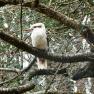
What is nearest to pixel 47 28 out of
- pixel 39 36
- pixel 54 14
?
pixel 39 36

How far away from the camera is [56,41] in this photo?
211 inches

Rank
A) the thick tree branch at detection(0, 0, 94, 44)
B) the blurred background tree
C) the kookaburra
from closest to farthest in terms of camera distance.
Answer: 1. the thick tree branch at detection(0, 0, 94, 44)
2. the blurred background tree
3. the kookaburra

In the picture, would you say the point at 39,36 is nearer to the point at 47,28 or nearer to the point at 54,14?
the point at 47,28

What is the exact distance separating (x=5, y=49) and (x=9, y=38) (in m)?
2.30

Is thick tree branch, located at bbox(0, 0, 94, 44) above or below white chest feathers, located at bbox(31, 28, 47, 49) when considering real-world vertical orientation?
above

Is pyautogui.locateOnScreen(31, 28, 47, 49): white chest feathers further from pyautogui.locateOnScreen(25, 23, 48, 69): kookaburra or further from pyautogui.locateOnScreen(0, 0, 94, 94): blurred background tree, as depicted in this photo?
pyautogui.locateOnScreen(0, 0, 94, 94): blurred background tree

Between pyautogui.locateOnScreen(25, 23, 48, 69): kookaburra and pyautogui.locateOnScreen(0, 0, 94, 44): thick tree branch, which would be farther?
pyautogui.locateOnScreen(25, 23, 48, 69): kookaburra

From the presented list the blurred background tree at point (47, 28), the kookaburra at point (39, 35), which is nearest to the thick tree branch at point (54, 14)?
the blurred background tree at point (47, 28)

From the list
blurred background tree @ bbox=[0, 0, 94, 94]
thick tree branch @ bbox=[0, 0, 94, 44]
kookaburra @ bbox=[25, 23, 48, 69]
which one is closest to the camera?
thick tree branch @ bbox=[0, 0, 94, 44]

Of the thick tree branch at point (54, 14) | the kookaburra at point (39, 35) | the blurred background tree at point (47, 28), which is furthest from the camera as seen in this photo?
the kookaburra at point (39, 35)

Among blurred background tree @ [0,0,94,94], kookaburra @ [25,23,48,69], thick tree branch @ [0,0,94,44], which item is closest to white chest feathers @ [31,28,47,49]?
kookaburra @ [25,23,48,69]

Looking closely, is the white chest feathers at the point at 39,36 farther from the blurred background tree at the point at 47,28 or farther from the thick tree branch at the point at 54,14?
the thick tree branch at the point at 54,14

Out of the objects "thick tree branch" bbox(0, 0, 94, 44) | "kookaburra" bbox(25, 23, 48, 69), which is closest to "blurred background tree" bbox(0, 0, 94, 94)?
"kookaburra" bbox(25, 23, 48, 69)

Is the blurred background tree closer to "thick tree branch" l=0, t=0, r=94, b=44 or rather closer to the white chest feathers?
the white chest feathers
